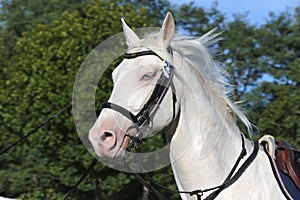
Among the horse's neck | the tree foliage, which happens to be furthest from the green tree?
the horse's neck

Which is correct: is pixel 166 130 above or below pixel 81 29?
below

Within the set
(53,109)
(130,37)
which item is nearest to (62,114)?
(53,109)

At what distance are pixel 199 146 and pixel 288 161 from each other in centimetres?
56

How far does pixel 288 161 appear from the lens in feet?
11.6

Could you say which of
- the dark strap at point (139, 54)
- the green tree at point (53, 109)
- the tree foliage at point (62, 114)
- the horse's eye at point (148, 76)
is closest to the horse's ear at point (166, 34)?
the dark strap at point (139, 54)

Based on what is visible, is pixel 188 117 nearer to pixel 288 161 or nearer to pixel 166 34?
pixel 166 34

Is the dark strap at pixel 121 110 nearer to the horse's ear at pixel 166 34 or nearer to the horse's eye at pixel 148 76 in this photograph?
the horse's eye at pixel 148 76

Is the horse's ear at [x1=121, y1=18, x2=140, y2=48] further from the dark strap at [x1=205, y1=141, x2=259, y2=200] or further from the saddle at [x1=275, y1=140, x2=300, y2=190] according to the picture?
the saddle at [x1=275, y1=140, x2=300, y2=190]

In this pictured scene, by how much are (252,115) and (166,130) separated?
12240 millimetres

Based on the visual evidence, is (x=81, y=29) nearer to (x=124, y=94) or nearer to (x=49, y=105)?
(x=49, y=105)

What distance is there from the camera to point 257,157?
140 inches

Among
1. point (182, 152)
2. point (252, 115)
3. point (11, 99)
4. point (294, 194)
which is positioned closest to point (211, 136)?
point (182, 152)

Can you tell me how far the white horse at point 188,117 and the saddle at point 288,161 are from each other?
87mm

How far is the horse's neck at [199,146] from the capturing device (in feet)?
11.4
